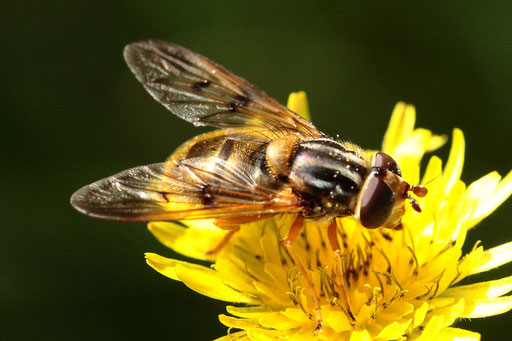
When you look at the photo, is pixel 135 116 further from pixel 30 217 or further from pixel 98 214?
pixel 98 214

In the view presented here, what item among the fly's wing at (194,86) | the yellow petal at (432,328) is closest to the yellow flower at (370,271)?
the yellow petal at (432,328)

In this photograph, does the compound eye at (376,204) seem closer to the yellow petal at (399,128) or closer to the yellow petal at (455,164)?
the yellow petal at (455,164)

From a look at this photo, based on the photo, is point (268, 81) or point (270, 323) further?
point (268, 81)

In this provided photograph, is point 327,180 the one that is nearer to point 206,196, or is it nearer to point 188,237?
point 206,196

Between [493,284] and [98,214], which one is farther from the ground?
[493,284]

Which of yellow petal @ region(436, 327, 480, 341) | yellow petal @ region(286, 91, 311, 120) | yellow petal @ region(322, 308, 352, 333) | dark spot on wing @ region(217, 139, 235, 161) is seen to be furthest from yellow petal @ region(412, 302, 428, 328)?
yellow petal @ region(286, 91, 311, 120)

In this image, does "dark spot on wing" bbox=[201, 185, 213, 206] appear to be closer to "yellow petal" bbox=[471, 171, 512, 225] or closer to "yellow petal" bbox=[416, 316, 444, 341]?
"yellow petal" bbox=[416, 316, 444, 341]

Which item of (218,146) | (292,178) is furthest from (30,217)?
(292,178)
